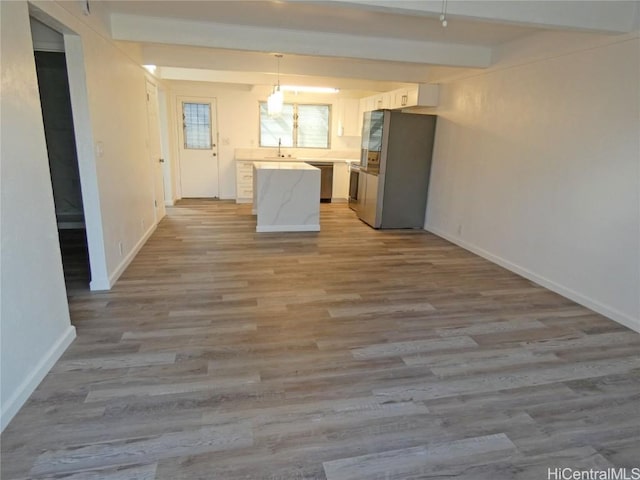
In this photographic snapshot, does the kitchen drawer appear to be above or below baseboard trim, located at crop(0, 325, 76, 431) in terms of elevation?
above

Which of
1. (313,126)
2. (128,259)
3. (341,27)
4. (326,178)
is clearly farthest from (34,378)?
(313,126)

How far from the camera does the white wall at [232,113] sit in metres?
7.72

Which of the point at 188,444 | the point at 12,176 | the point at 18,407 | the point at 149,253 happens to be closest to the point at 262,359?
the point at 188,444

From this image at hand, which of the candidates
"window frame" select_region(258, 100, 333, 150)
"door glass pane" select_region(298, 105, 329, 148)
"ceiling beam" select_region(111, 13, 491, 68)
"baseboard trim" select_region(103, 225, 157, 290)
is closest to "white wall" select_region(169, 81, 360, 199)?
"window frame" select_region(258, 100, 333, 150)

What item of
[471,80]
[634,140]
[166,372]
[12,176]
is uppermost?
[471,80]

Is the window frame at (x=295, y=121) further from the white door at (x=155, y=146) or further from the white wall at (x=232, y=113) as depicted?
the white door at (x=155, y=146)

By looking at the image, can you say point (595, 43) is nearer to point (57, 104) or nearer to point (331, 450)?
point (331, 450)

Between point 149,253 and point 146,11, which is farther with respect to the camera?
point 149,253

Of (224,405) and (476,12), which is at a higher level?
(476,12)

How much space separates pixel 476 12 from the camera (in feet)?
9.04

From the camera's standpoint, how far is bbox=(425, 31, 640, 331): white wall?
9.93 feet

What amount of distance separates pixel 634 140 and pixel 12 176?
4.09 meters

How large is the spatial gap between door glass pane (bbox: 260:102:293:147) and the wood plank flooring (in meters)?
4.98

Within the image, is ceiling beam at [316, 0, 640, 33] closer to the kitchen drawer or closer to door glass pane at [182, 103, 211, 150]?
the kitchen drawer
